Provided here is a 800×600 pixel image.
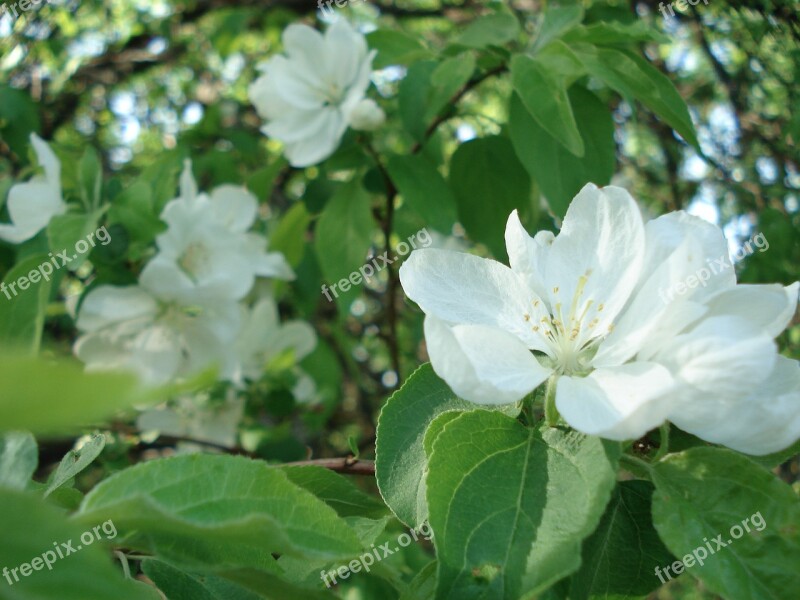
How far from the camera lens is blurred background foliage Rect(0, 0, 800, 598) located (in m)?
2.08

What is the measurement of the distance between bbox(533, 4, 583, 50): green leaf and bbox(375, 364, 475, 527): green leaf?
3.25 ft

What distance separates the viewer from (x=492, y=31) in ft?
6.02

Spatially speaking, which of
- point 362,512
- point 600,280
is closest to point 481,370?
point 600,280

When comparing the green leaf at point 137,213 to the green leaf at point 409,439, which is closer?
the green leaf at point 409,439

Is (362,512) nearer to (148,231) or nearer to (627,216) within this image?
(627,216)

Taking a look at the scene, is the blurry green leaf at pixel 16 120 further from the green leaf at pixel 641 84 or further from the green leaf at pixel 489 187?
the green leaf at pixel 641 84

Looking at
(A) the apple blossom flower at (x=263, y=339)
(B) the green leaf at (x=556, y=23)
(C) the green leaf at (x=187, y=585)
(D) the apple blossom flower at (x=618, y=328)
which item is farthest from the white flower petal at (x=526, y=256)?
(A) the apple blossom flower at (x=263, y=339)

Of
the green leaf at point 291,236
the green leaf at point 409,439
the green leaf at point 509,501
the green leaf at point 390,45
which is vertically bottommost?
the green leaf at point 291,236

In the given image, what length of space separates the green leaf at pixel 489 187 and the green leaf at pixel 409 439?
892 millimetres

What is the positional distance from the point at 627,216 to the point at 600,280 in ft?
0.30

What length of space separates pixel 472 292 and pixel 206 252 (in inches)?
46.0

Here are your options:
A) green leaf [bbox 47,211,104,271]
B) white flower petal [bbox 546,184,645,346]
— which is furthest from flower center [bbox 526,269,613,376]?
green leaf [bbox 47,211,104,271]

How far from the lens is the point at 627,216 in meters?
1.06

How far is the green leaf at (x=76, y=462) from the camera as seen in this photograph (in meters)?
1.00
